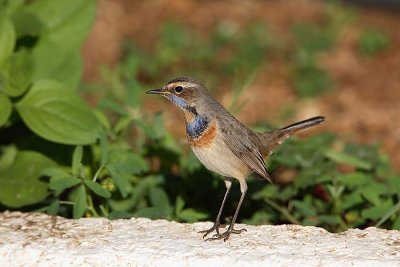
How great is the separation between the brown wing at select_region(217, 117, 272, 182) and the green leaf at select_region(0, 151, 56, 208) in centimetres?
145

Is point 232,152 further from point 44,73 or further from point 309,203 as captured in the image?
point 44,73

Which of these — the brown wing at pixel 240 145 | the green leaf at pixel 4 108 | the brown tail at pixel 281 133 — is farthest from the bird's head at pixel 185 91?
the green leaf at pixel 4 108

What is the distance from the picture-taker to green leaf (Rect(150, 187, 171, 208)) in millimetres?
5807

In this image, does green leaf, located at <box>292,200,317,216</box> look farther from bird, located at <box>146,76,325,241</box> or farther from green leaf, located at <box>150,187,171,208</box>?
green leaf, located at <box>150,187,171,208</box>

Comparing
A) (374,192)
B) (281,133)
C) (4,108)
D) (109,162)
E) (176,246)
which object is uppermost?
(4,108)

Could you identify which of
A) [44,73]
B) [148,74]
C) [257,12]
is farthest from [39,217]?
[257,12]

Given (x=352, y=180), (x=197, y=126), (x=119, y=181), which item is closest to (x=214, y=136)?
(x=197, y=126)

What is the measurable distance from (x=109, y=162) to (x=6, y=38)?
131cm

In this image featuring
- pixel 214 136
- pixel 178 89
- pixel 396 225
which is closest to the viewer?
pixel 396 225

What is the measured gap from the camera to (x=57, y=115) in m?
5.90

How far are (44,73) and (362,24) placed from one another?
5.74m

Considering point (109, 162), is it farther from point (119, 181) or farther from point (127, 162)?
point (119, 181)

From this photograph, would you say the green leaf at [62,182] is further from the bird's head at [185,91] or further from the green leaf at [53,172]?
the bird's head at [185,91]

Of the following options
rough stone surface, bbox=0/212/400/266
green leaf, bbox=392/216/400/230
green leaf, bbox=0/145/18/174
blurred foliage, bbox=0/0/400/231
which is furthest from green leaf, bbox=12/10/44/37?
green leaf, bbox=392/216/400/230
